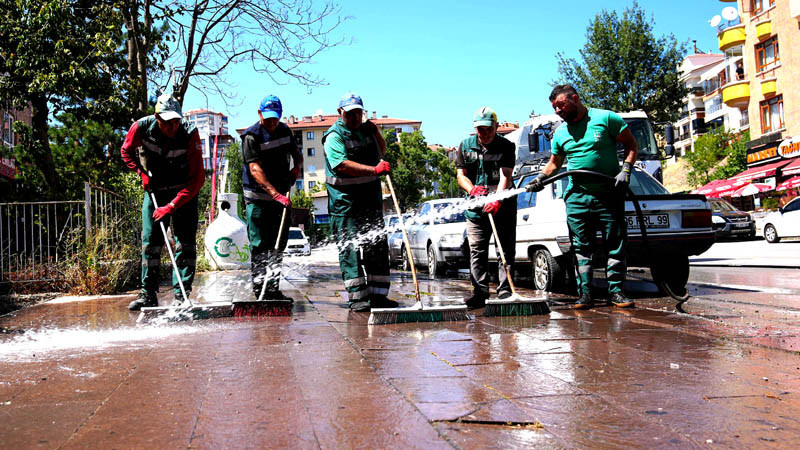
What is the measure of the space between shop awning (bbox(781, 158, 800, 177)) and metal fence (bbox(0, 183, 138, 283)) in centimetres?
Answer: 3122

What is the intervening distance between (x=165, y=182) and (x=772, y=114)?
38.6 m

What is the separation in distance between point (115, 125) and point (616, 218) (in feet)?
53.0

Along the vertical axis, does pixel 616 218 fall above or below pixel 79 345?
above

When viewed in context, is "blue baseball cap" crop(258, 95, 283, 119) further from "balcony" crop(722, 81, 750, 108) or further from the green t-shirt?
"balcony" crop(722, 81, 750, 108)

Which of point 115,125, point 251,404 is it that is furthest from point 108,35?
point 251,404

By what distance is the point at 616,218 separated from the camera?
630cm

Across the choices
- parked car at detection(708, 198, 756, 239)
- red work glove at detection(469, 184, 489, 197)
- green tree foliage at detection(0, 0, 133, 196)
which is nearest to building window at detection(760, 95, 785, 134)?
parked car at detection(708, 198, 756, 239)

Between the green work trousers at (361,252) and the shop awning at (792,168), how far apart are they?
1231 inches

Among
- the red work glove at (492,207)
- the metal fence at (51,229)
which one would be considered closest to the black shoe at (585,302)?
the red work glove at (492,207)

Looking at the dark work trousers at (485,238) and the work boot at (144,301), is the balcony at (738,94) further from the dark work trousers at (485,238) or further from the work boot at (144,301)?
the work boot at (144,301)

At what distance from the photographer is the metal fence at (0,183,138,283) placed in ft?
29.0

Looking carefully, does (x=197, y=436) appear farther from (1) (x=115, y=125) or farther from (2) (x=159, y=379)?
(1) (x=115, y=125)

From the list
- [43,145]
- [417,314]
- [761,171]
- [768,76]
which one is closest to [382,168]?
[417,314]

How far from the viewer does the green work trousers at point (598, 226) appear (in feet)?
20.6
